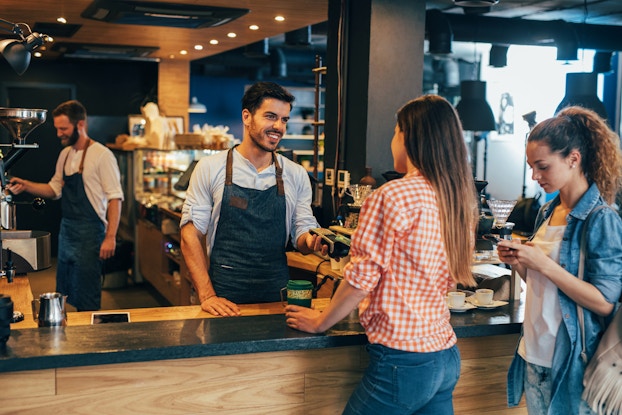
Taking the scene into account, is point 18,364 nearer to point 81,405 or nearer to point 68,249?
point 81,405

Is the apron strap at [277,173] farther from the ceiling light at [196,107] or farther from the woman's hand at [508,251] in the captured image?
the ceiling light at [196,107]

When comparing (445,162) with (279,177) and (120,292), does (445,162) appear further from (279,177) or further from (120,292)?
(120,292)

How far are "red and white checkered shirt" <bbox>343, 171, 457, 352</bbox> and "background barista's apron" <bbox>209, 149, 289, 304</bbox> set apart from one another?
50.0 inches

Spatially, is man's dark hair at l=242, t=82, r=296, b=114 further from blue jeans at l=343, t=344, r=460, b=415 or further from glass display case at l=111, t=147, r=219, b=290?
glass display case at l=111, t=147, r=219, b=290

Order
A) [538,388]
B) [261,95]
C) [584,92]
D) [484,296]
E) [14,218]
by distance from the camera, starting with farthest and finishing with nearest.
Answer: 1. [584,92]
2. [14,218]
3. [261,95]
4. [484,296]
5. [538,388]

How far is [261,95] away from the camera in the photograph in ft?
10.5

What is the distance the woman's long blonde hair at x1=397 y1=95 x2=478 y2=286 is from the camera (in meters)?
2.08

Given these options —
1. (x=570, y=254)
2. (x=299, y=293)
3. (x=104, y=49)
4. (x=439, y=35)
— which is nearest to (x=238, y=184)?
(x=299, y=293)

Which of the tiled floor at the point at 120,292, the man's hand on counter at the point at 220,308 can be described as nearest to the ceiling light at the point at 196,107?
the tiled floor at the point at 120,292

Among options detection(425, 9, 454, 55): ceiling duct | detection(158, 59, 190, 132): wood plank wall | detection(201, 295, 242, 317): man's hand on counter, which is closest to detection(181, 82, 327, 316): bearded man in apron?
detection(201, 295, 242, 317): man's hand on counter

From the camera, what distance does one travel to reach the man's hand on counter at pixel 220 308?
9.44 feet

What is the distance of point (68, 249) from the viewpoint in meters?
5.42

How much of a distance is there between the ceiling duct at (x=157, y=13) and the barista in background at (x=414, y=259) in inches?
135

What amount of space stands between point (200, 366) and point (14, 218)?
2075mm
